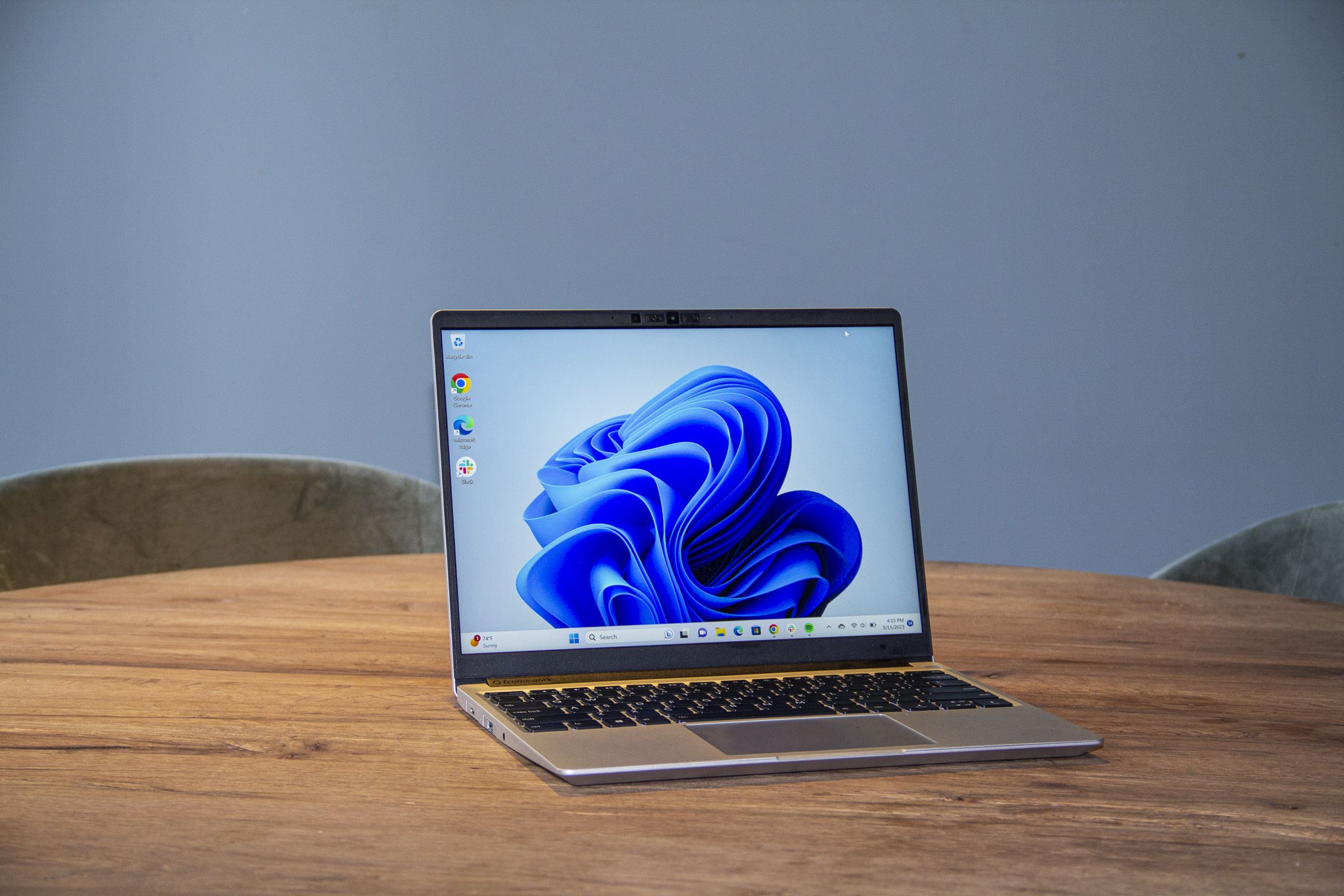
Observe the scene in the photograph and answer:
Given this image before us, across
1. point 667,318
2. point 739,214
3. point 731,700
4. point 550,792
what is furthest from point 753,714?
point 739,214

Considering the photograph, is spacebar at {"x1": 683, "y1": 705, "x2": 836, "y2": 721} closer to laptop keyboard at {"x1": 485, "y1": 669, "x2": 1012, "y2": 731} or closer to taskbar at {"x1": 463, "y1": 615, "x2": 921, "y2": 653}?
laptop keyboard at {"x1": 485, "y1": 669, "x2": 1012, "y2": 731}

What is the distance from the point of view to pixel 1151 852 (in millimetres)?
482

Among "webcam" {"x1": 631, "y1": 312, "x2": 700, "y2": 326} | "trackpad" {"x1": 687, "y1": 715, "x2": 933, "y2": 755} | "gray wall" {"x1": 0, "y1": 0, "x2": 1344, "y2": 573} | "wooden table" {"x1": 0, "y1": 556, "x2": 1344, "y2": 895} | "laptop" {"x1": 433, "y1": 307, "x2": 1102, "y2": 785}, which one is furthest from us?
"gray wall" {"x1": 0, "y1": 0, "x2": 1344, "y2": 573}

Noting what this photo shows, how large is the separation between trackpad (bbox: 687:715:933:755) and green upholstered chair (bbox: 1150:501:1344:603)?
0.94 metres

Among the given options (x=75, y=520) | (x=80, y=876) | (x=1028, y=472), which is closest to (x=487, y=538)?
(x=80, y=876)

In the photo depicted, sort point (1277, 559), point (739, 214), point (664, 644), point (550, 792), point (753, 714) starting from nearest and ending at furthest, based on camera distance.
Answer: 1. point (550, 792)
2. point (753, 714)
3. point (664, 644)
4. point (1277, 559)
5. point (739, 214)

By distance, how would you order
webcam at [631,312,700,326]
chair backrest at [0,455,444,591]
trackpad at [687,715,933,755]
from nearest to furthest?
trackpad at [687,715,933,755]
webcam at [631,312,700,326]
chair backrest at [0,455,444,591]

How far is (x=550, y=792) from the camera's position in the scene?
1.77 ft

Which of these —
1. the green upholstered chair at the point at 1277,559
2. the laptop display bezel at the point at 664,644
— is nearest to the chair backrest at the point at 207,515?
the laptop display bezel at the point at 664,644

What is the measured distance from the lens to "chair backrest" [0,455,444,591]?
136 centimetres

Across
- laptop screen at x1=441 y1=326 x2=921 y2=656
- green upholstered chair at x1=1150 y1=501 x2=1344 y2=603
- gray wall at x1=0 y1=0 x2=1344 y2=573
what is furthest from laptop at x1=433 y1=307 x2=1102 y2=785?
gray wall at x1=0 y1=0 x2=1344 y2=573

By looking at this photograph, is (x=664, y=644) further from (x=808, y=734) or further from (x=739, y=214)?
(x=739, y=214)

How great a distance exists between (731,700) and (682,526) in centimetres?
14

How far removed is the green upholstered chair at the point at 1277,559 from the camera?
138 centimetres
